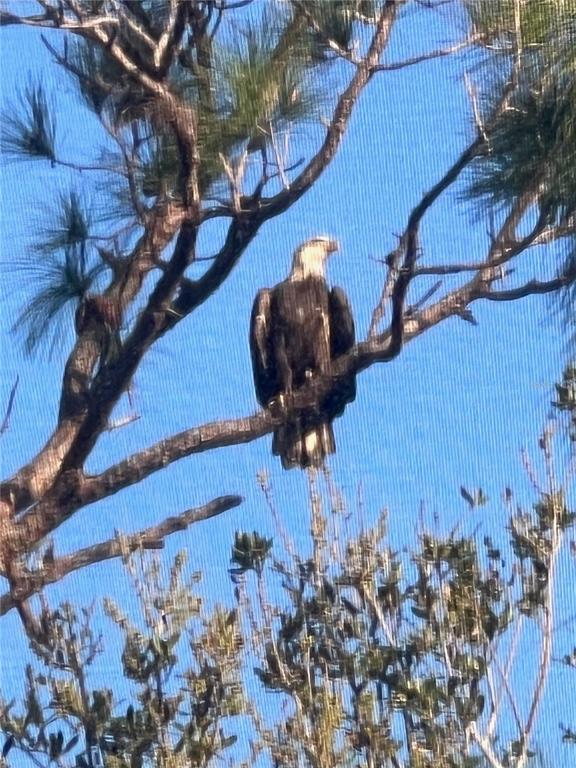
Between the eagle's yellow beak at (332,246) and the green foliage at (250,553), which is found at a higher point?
the eagle's yellow beak at (332,246)

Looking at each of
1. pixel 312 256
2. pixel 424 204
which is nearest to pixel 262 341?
pixel 312 256

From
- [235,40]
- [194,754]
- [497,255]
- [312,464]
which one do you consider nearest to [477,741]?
[194,754]

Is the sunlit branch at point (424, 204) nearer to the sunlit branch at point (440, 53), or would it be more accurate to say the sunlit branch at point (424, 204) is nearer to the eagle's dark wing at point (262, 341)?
the sunlit branch at point (440, 53)

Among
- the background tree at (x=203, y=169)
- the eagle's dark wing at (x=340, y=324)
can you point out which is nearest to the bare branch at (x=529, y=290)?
the background tree at (x=203, y=169)

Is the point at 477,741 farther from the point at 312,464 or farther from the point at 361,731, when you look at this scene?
the point at 312,464

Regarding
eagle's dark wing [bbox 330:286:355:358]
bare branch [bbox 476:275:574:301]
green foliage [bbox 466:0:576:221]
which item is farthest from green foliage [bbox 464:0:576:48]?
eagle's dark wing [bbox 330:286:355:358]

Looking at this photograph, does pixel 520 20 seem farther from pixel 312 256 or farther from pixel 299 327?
pixel 299 327
